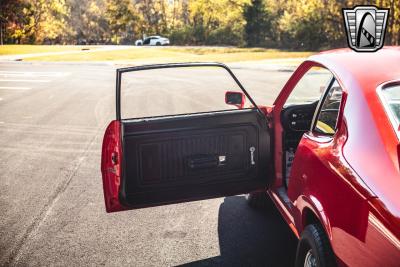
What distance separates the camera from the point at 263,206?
482cm

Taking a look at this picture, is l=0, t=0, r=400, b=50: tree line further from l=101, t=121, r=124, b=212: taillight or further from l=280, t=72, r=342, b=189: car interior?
l=101, t=121, r=124, b=212: taillight

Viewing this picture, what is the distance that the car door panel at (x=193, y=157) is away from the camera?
11.3 ft

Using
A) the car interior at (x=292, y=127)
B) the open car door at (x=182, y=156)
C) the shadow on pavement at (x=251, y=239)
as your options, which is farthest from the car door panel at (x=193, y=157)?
the shadow on pavement at (x=251, y=239)

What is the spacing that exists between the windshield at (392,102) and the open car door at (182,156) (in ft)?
4.24

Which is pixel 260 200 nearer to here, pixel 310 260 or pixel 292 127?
pixel 292 127

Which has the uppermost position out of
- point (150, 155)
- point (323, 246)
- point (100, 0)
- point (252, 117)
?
point (100, 0)

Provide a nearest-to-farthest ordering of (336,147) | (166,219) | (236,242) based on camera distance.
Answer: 1. (336,147)
2. (236,242)
3. (166,219)

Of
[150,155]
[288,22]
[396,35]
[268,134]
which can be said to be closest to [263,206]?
[268,134]

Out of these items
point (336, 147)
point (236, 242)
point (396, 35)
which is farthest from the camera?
point (396, 35)

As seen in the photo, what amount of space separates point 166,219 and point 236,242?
92 centimetres

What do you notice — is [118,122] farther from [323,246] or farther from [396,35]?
[396,35]

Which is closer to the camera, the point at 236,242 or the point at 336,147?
the point at 336,147

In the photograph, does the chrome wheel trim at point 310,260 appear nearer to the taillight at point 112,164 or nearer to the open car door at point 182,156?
the open car door at point 182,156

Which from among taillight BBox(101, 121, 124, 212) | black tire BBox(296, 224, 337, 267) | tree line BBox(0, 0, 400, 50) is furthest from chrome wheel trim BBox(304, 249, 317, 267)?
tree line BBox(0, 0, 400, 50)
